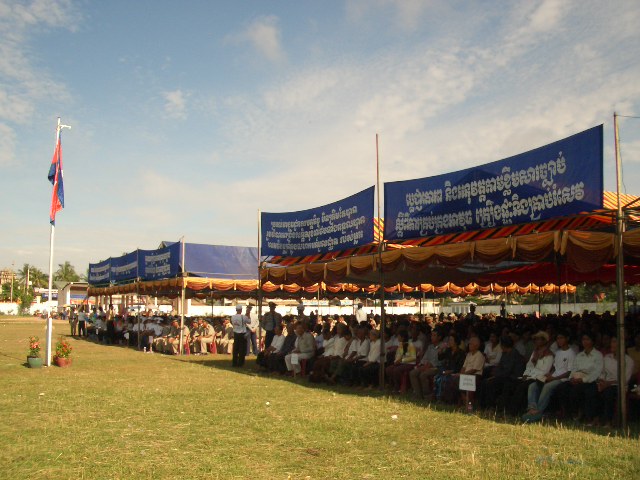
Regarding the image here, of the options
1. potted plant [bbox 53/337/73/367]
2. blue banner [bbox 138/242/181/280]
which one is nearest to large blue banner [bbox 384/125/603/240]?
potted plant [bbox 53/337/73/367]

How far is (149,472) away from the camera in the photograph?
609cm

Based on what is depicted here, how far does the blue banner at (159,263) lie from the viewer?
73.1ft

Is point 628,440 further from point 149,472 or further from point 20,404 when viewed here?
point 20,404

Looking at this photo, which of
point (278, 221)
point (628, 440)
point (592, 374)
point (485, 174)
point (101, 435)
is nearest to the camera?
point (628, 440)

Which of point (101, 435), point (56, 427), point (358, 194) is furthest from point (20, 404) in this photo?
point (358, 194)

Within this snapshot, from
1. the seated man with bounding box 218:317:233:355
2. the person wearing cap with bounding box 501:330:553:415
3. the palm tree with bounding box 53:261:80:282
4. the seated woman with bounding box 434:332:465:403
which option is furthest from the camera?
the palm tree with bounding box 53:261:80:282

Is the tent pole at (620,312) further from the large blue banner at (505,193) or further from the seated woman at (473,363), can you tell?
the seated woman at (473,363)

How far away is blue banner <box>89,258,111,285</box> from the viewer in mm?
32000

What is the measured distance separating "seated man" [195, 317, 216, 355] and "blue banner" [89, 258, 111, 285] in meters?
11.5

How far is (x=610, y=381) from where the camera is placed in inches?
332

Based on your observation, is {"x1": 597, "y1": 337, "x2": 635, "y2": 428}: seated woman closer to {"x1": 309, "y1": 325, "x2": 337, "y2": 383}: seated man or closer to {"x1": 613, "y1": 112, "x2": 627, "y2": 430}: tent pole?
{"x1": 613, "y1": 112, "x2": 627, "y2": 430}: tent pole

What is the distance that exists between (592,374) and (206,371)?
32.6 feet

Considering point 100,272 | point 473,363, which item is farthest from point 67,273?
point 473,363

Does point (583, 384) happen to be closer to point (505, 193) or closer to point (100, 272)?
point (505, 193)
